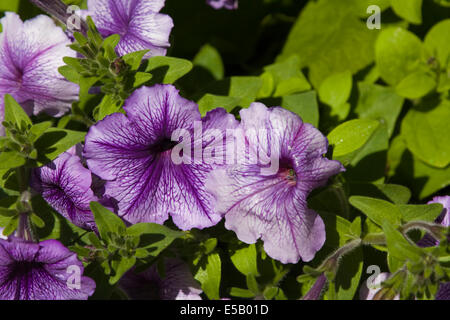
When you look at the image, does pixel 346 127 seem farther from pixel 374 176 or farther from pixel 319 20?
pixel 319 20

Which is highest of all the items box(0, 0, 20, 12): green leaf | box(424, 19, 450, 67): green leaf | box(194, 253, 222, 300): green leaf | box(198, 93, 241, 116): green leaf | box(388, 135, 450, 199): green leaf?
box(0, 0, 20, 12): green leaf

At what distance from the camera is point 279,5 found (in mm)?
2180

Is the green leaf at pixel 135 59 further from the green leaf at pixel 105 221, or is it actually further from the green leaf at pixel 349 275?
the green leaf at pixel 349 275

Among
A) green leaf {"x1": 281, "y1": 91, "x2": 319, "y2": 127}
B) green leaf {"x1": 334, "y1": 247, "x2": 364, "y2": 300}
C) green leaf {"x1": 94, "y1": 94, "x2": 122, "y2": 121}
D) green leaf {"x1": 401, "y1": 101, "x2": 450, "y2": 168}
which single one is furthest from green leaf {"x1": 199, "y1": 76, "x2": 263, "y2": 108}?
green leaf {"x1": 401, "y1": 101, "x2": 450, "y2": 168}

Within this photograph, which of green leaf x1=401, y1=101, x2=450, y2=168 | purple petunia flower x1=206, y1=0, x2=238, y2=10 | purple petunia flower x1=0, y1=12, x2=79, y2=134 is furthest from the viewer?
purple petunia flower x1=206, y1=0, x2=238, y2=10

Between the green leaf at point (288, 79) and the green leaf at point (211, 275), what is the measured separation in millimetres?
603

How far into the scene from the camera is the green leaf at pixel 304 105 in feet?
4.83

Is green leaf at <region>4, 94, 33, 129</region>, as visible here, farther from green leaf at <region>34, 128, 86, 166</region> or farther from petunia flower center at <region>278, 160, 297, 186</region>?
petunia flower center at <region>278, 160, 297, 186</region>

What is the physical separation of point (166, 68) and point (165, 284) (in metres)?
0.61

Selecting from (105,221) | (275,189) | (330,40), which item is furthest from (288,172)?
(330,40)

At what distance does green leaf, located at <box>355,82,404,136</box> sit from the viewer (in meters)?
1.72

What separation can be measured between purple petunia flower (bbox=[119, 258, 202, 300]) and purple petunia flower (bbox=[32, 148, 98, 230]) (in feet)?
0.80
